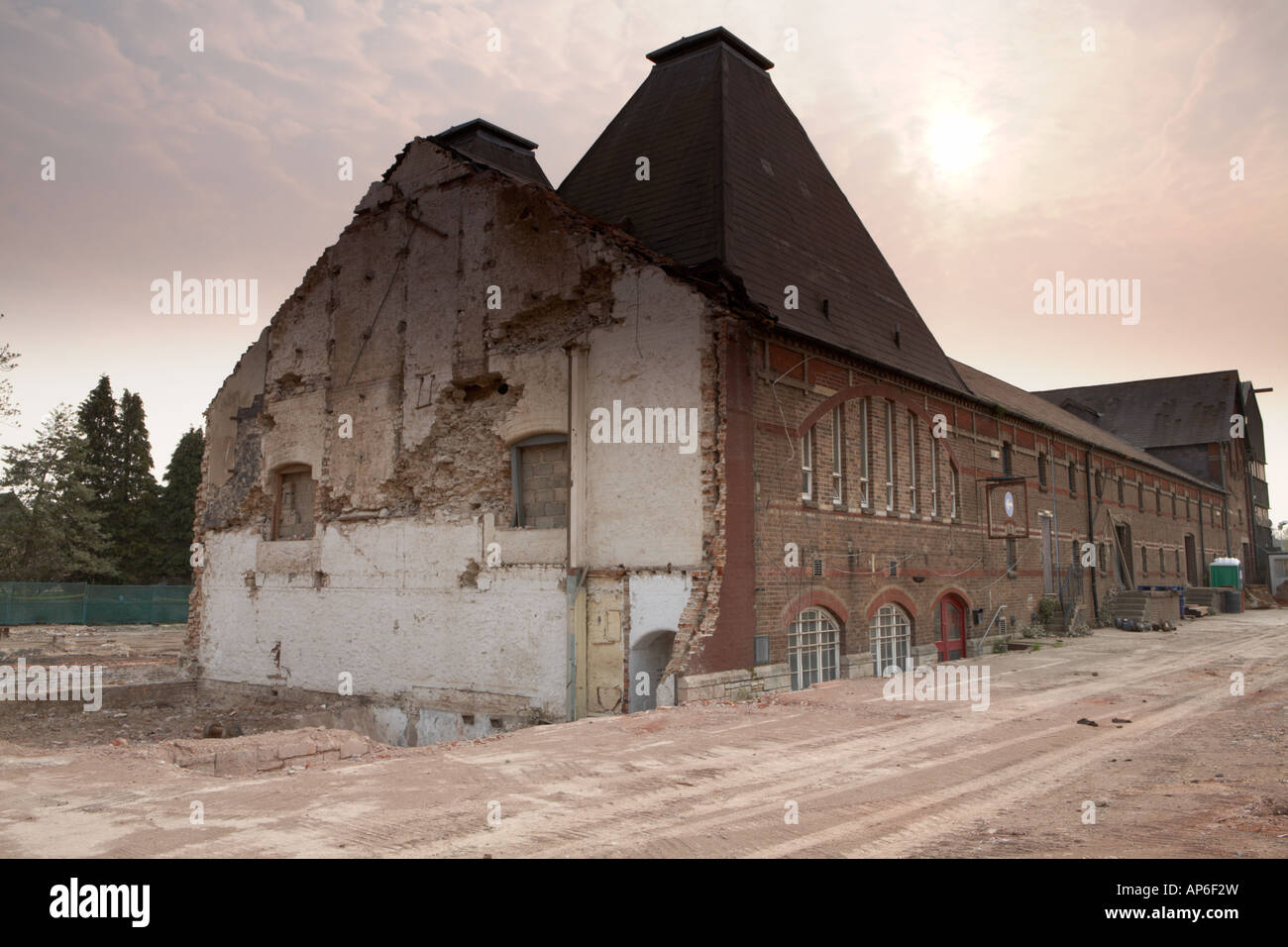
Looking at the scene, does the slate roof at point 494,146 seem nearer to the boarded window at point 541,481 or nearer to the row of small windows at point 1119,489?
the boarded window at point 541,481

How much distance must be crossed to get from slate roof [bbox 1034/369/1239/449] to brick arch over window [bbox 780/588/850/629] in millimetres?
42483

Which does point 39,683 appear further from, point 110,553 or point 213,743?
point 110,553

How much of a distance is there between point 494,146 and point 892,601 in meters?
14.8

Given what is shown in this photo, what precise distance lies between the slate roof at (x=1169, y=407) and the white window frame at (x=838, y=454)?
41.5 metres

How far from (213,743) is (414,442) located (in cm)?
755

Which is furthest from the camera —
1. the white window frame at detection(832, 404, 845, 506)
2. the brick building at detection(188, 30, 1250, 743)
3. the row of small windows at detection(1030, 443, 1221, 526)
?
the row of small windows at detection(1030, 443, 1221, 526)

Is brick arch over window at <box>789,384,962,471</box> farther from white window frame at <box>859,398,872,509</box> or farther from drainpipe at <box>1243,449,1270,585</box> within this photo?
drainpipe at <box>1243,449,1270,585</box>

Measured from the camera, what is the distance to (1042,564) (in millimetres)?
28078

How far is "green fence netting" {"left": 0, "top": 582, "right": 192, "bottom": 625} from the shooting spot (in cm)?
3847

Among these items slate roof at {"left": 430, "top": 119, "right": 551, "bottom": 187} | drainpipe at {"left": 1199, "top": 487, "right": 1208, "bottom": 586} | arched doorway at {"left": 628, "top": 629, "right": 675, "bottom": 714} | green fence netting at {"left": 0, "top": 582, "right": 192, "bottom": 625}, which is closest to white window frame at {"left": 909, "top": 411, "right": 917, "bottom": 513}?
arched doorway at {"left": 628, "top": 629, "right": 675, "bottom": 714}

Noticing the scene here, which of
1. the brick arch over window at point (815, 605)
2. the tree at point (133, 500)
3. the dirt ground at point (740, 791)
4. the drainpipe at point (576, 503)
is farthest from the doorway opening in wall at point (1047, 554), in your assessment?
the tree at point (133, 500)

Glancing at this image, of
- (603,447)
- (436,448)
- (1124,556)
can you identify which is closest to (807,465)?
(603,447)

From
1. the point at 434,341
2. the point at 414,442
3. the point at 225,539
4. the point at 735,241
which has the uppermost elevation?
the point at 735,241
